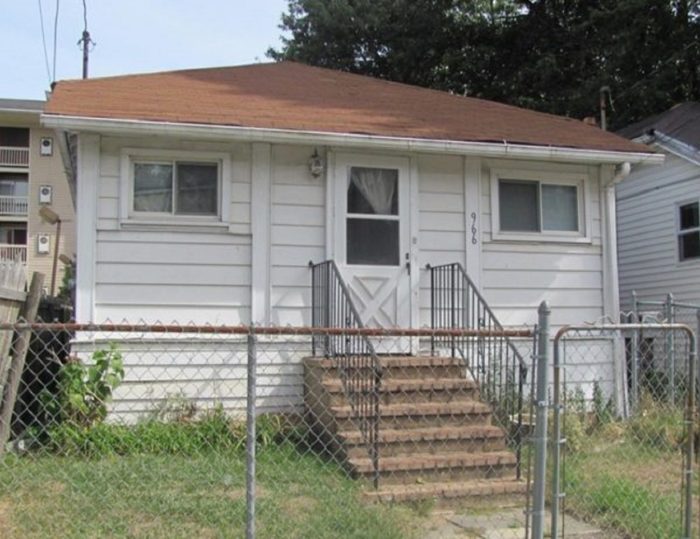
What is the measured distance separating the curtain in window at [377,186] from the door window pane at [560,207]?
2.04 meters

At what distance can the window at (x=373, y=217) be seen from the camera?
27.6ft

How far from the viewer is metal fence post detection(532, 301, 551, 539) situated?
3623 millimetres

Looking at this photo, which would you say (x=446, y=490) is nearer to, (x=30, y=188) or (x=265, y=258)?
(x=265, y=258)

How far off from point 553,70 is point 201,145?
16.6m

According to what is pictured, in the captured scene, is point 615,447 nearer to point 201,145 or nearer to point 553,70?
point 201,145

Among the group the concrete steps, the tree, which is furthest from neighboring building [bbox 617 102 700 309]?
the concrete steps

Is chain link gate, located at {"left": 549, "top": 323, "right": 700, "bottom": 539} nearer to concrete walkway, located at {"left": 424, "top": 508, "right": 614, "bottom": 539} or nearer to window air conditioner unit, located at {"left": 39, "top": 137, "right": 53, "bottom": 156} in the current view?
concrete walkway, located at {"left": 424, "top": 508, "right": 614, "bottom": 539}

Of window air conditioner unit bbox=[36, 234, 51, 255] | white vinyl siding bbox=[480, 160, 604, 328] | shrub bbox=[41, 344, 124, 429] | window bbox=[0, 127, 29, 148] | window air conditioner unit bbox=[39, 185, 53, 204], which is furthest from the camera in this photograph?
window bbox=[0, 127, 29, 148]

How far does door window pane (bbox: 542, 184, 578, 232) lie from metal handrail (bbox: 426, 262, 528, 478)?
62.2 inches

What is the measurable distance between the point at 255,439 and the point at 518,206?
5534 mm

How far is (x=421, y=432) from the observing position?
20.5ft

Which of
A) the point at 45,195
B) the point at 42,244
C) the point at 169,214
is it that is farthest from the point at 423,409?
the point at 45,195

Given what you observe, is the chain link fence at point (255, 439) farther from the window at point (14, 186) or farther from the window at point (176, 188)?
the window at point (14, 186)

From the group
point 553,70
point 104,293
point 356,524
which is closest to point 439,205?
point 104,293
